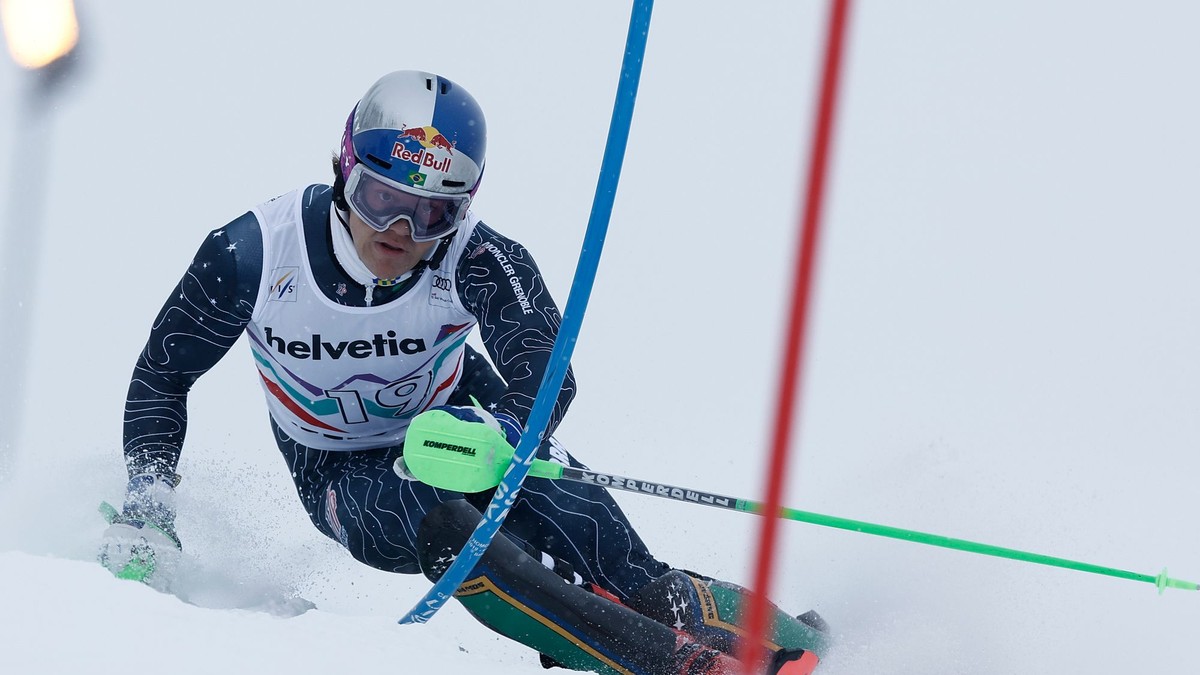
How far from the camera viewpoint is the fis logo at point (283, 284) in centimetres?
302

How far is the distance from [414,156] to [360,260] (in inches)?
13.6

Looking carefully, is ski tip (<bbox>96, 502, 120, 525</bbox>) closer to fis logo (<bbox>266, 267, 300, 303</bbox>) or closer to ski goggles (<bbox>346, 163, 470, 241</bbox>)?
fis logo (<bbox>266, 267, 300, 303</bbox>)

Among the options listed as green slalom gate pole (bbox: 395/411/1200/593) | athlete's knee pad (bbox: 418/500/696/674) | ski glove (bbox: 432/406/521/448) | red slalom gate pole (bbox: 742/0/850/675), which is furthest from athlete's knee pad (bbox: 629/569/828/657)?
red slalom gate pole (bbox: 742/0/850/675)

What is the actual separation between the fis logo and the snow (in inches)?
28.2

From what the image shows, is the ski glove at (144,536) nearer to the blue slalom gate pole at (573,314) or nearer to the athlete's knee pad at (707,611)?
the blue slalom gate pole at (573,314)

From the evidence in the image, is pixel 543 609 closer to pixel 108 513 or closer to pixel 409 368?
pixel 409 368

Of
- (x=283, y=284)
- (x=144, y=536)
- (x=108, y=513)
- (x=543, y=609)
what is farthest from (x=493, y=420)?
(x=108, y=513)

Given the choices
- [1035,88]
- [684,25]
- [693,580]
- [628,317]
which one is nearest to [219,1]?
[684,25]

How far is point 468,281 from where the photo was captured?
3078mm

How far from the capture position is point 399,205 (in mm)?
2814

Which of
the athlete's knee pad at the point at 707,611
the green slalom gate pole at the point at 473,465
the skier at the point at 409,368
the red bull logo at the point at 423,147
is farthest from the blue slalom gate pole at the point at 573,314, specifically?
the red bull logo at the point at 423,147

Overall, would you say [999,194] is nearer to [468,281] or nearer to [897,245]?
[897,245]

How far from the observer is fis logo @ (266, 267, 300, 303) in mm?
3020

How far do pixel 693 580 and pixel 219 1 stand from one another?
780 centimetres
